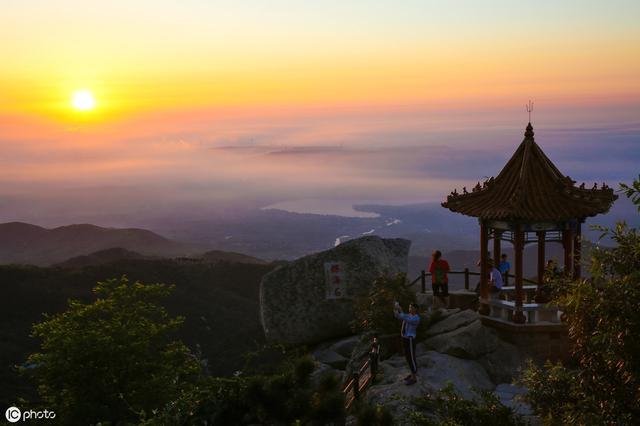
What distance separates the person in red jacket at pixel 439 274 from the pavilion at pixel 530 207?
1.68 meters

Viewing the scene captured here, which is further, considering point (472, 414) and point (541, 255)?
point (541, 255)

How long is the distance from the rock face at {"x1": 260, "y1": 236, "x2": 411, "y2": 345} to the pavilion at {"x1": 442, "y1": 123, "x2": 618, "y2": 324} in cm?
593

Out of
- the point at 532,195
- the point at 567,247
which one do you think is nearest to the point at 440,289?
the point at 567,247

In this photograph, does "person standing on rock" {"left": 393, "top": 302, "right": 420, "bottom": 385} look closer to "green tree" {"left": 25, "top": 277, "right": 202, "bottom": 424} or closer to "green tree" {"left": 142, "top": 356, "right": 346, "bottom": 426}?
"green tree" {"left": 142, "top": 356, "right": 346, "bottom": 426}

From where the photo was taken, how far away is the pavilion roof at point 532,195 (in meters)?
18.0

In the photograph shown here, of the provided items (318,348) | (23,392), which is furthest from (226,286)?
(318,348)

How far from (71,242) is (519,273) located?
475 ft

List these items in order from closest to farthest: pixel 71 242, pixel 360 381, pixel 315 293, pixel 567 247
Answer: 1. pixel 360 381
2. pixel 567 247
3. pixel 315 293
4. pixel 71 242

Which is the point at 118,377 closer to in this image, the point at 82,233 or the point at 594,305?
the point at 594,305

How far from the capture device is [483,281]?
19750mm

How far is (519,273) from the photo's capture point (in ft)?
60.1

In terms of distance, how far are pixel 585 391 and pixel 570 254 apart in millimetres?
10292

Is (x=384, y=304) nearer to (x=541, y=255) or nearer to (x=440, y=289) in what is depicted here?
(x=440, y=289)

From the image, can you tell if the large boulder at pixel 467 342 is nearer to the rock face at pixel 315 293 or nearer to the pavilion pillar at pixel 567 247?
the pavilion pillar at pixel 567 247
